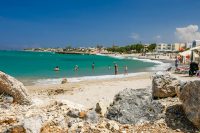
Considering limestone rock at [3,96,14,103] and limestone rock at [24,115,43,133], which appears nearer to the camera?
limestone rock at [24,115,43,133]

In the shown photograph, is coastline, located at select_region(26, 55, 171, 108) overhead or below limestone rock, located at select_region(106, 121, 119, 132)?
below

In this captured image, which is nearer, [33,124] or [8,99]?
[33,124]

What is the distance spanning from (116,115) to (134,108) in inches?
21.2

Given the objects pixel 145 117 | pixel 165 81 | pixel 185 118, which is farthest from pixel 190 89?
pixel 165 81

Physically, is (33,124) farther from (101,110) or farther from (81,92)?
(81,92)

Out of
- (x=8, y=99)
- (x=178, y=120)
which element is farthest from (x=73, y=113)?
(x=178, y=120)

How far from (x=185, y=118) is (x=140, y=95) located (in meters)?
1.30

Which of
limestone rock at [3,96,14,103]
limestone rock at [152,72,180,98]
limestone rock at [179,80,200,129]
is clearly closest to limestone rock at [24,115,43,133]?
limestone rock at [3,96,14,103]

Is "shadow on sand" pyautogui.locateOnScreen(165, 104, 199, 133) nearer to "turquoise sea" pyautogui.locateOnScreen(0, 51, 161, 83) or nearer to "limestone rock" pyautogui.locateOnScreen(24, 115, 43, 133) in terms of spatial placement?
"limestone rock" pyautogui.locateOnScreen(24, 115, 43, 133)

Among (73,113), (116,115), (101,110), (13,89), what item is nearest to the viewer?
(73,113)

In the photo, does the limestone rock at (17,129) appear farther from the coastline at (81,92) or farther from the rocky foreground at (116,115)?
the coastline at (81,92)

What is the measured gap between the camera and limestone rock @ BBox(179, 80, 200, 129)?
7145mm

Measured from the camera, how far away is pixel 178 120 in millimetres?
7688

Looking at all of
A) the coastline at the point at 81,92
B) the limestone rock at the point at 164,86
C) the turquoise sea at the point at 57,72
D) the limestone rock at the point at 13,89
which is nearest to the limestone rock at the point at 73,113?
the coastline at the point at 81,92
